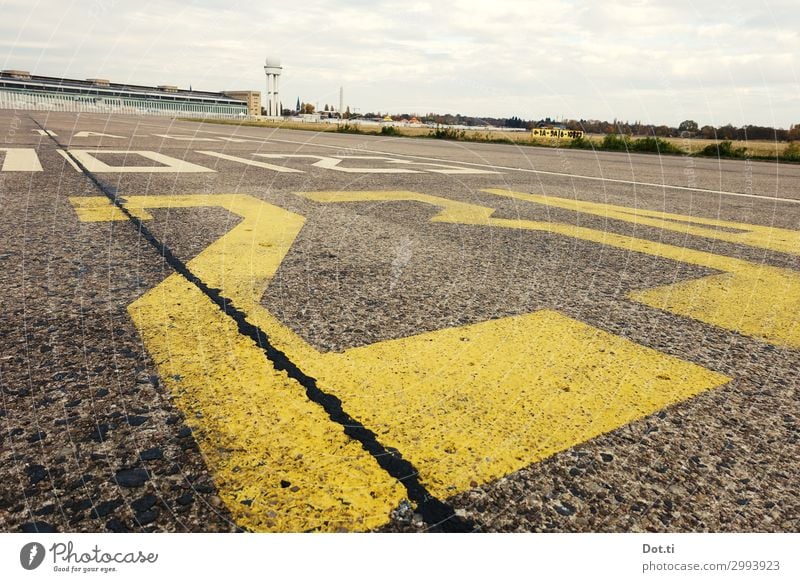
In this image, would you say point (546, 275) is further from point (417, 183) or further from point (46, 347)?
point (417, 183)

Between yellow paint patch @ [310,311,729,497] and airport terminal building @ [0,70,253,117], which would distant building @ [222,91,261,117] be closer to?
airport terminal building @ [0,70,253,117]

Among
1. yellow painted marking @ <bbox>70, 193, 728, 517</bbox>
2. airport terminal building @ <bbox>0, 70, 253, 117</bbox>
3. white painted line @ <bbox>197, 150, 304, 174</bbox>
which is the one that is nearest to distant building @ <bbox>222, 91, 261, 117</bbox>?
airport terminal building @ <bbox>0, 70, 253, 117</bbox>

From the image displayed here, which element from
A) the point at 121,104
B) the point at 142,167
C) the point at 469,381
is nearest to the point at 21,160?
the point at 142,167

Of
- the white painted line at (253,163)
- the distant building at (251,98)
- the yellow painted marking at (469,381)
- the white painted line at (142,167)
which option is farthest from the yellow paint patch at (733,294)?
the distant building at (251,98)

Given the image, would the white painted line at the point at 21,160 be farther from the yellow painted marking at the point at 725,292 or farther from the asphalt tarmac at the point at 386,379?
the yellow painted marking at the point at 725,292

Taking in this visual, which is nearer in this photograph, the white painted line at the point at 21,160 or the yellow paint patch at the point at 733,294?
the yellow paint patch at the point at 733,294

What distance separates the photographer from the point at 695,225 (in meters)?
4.70

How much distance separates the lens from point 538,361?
190cm

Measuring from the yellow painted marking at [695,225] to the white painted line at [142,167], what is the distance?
3841 millimetres

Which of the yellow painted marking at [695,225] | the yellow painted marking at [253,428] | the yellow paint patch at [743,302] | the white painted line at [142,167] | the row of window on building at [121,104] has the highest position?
the row of window on building at [121,104]

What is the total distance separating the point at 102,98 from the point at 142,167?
3269 inches

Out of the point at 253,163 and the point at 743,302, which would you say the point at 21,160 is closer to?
the point at 253,163

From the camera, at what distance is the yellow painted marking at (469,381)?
55.2 inches
